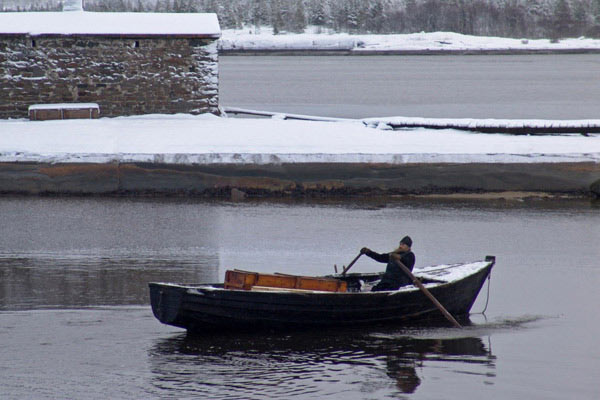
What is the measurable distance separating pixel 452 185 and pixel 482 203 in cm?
83

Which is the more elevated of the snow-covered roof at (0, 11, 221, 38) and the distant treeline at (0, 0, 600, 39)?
the distant treeline at (0, 0, 600, 39)

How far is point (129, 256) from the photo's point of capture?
14750 mm

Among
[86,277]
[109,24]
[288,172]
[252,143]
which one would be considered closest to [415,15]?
[109,24]

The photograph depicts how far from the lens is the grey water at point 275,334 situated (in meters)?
9.59

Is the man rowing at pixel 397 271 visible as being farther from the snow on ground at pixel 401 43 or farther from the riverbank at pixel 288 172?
the snow on ground at pixel 401 43

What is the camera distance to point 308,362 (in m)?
10.1

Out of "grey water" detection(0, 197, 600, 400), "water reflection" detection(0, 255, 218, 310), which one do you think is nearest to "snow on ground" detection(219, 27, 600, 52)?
"grey water" detection(0, 197, 600, 400)

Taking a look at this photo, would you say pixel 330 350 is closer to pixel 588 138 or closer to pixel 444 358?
pixel 444 358

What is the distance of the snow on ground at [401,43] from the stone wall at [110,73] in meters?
99.7

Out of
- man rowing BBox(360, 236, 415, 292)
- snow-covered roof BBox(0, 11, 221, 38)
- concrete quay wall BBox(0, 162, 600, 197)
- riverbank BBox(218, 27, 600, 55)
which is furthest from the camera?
riverbank BBox(218, 27, 600, 55)

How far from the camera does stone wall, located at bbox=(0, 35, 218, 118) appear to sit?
79.9ft

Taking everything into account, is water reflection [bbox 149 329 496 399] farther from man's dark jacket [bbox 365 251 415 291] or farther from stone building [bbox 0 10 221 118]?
stone building [bbox 0 10 221 118]

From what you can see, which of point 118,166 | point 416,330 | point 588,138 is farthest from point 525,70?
point 416,330

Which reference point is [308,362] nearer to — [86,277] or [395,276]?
[395,276]
